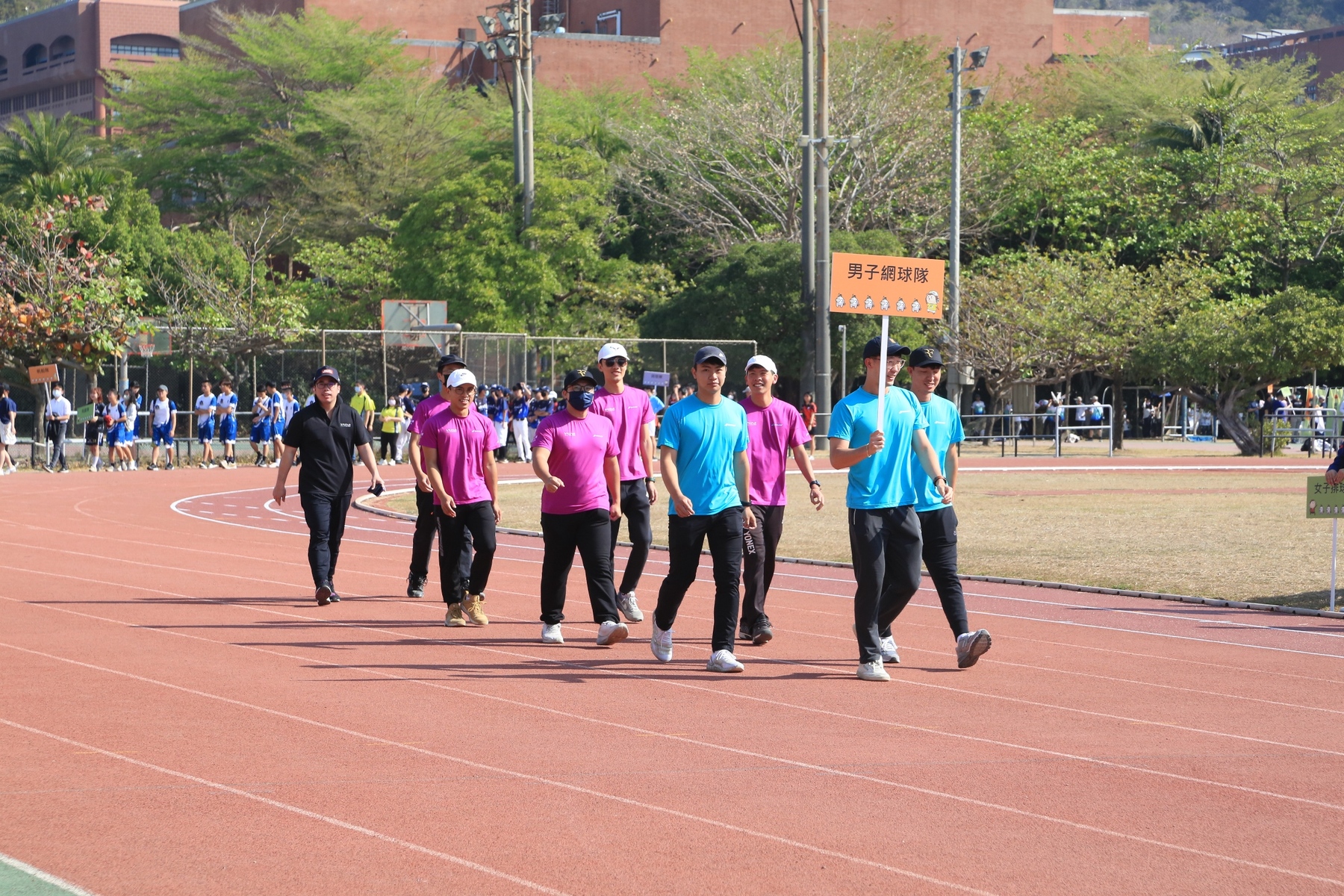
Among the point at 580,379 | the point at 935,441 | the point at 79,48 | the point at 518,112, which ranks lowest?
the point at 935,441

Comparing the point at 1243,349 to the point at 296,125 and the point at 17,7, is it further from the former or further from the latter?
the point at 17,7

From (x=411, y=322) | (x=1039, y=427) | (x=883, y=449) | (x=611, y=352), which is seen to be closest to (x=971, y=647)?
(x=883, y=449)

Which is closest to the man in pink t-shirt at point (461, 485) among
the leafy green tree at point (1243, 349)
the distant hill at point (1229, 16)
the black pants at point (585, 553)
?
the black pants at point (585, 553)

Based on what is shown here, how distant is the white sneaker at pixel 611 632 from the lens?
10.6 meters

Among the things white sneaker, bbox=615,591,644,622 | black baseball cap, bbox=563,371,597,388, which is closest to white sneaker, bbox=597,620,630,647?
white sneaker, bbox=615,591,644,622

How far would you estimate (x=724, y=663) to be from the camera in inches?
381

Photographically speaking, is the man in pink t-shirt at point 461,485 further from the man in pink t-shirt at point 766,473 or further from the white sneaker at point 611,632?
the man in pink t-shirt at point 766,473

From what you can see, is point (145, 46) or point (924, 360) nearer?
point (924, 360)

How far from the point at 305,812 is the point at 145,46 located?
8999cm

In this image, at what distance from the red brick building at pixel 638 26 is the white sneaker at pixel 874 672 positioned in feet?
179

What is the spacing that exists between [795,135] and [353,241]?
14939mm

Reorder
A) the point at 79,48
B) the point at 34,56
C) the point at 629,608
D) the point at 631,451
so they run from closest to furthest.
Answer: the point at 631,451 < the point at 629,608 < the point at 79,48 < the point at 34,56

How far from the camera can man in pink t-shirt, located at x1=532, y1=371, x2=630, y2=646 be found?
1054cm

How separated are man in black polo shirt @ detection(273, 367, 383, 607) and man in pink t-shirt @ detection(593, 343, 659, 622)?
2.20 m
